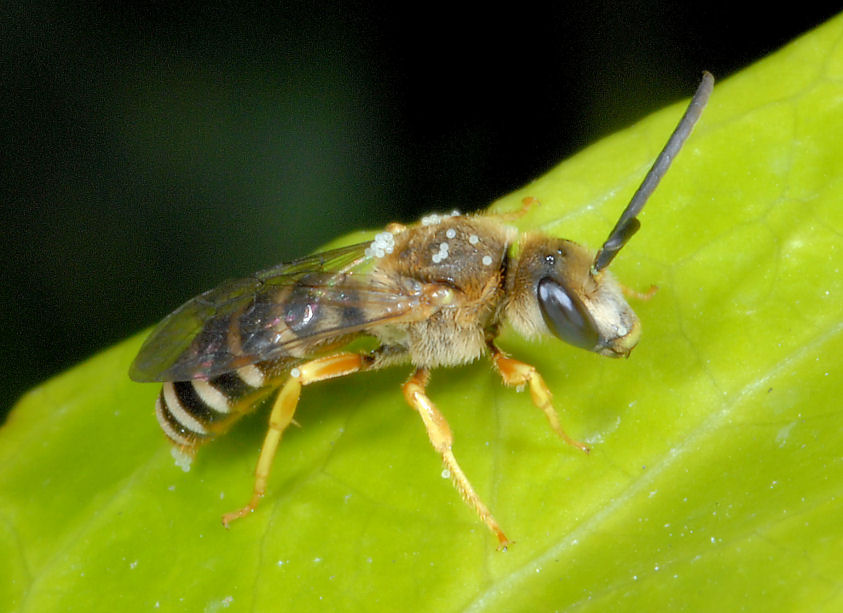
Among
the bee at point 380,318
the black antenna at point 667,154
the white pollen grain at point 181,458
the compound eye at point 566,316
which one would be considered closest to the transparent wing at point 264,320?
the bee at point 380,318

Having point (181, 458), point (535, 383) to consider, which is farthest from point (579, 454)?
point (181, 458)

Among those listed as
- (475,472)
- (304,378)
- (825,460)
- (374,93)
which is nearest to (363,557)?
(475,472)

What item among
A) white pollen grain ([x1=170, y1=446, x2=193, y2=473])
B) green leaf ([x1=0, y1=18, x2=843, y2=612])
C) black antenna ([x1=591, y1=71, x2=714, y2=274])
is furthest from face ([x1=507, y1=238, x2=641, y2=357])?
white pollen grain ([x1=170, y1=446, x2=193, y2=473])

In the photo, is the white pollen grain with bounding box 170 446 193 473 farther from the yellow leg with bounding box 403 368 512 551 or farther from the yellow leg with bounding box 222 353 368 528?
the yellow leg with bounding box 403 368 512 551

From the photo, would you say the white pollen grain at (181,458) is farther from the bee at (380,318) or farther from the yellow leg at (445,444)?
the yellow leg at (445,444)

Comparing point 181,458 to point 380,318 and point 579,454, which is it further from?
point 579,454

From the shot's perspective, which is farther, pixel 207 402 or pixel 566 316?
pixel 207 402
